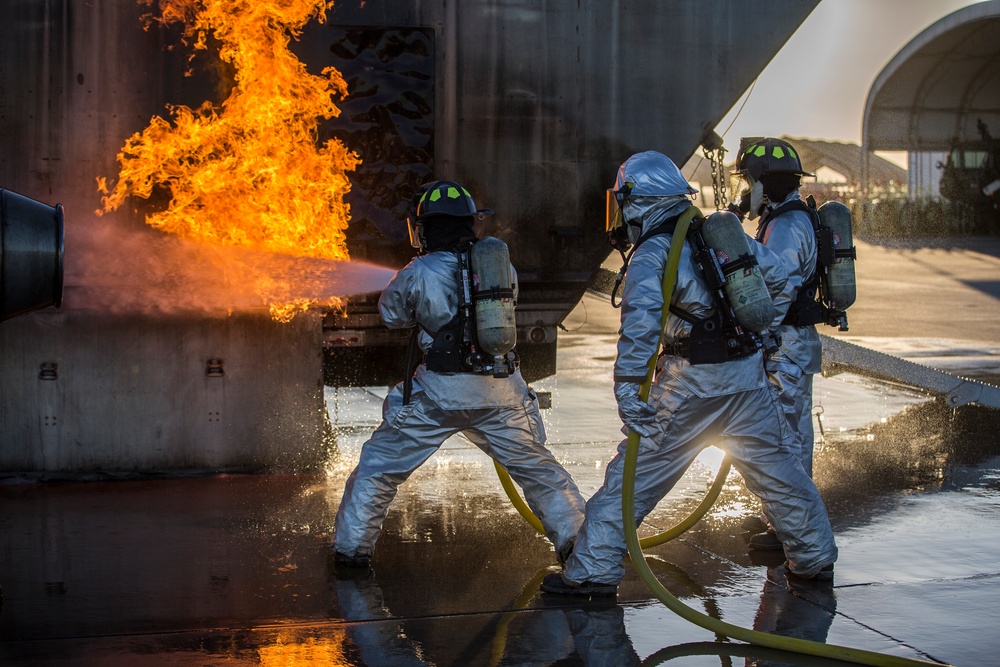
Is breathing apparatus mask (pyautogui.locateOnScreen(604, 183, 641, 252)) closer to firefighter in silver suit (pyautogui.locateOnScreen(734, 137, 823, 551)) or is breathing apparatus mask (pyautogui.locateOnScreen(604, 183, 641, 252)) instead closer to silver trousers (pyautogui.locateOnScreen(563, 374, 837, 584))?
silver trousers (pyautogui.locateOnScreen(563, 374, 837, 584))

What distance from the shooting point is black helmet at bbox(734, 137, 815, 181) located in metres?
5.73

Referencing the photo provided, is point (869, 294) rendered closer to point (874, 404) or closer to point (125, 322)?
point (874, 404)

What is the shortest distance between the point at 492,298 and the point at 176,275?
2.58 meters

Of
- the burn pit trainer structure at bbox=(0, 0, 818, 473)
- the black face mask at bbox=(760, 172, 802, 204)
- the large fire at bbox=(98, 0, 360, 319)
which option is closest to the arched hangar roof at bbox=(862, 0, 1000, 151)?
the burn pit trainer structure at bbox=(0, 0, 818, 473)

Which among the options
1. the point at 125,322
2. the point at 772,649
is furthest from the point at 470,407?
the point at 125,322

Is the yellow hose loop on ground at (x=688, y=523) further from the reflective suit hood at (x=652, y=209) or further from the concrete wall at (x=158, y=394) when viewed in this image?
the concrete wall at (x=158, y=394)

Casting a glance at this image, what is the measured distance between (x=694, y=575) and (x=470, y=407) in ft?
3.98

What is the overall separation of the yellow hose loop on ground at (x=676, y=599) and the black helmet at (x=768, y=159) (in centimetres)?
126

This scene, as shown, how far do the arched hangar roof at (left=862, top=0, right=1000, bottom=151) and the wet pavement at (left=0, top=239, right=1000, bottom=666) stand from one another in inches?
844

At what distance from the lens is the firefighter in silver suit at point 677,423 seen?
4.67 meters

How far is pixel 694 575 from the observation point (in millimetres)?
5078

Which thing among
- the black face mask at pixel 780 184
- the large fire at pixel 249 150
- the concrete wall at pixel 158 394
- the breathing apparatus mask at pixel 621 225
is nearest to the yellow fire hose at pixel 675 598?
the breathing apparatus mask at pixel 621 225

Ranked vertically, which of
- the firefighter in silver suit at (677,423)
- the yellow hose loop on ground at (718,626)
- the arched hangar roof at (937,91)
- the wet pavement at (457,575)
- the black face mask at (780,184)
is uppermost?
the arched hangar roof at (937,91)

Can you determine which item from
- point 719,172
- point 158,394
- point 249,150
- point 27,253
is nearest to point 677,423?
point 27,253
